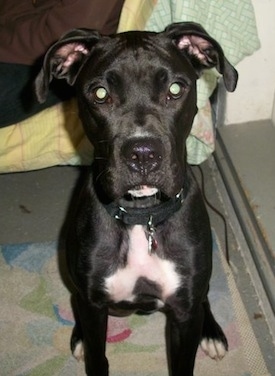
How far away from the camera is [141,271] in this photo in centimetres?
206

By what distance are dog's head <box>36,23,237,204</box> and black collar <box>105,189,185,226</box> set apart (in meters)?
0.16

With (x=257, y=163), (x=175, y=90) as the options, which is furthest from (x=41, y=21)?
(x=257, y=163)

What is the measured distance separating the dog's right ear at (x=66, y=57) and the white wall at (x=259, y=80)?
145 centimetres

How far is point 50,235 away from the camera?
3232 mm

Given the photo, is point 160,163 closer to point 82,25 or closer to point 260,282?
point 82,25

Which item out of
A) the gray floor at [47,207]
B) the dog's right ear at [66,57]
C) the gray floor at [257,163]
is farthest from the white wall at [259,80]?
the dog's right ear at [66,57]

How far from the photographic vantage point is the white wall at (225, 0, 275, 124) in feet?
10.4

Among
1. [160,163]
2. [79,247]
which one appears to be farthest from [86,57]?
[79,247]

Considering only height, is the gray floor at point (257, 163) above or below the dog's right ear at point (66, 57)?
below

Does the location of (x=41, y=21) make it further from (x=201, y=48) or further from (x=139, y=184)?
(x=139, y=184)

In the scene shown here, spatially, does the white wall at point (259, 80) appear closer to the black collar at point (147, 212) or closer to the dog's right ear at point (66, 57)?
the dog's right ear at point (66, 57)

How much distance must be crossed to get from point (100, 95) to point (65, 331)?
4.31 ft

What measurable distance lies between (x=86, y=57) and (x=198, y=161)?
4.41 ft

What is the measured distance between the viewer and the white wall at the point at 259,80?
3.18 m
